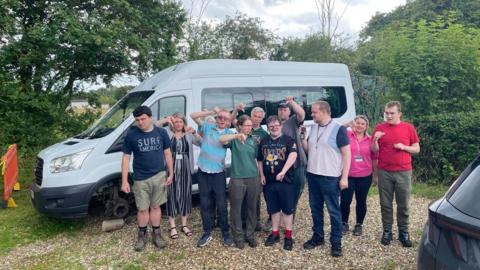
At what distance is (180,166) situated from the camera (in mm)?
4633

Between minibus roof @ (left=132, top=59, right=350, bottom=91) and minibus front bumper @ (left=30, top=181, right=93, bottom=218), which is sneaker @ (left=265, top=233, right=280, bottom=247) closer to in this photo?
minibus front bumper @ (left=30, top=181, right=93, bottom=218)

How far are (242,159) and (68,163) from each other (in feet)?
8.16

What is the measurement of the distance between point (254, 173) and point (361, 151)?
139cm

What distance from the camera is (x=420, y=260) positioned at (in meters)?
2.20

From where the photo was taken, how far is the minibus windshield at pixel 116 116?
524cm

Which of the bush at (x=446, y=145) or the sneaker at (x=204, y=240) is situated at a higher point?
the bush at (x=446, y=145)

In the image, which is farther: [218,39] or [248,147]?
[218,39]

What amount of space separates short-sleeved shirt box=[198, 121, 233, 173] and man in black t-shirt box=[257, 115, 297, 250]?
479 mm

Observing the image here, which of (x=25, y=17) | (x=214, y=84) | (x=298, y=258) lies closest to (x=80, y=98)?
(x=25, y=17)

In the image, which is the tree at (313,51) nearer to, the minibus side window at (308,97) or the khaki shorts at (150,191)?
the minibus side window at (308,97)

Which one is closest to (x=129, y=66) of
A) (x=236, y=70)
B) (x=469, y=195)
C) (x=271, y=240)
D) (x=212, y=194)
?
(x=236, y=70)

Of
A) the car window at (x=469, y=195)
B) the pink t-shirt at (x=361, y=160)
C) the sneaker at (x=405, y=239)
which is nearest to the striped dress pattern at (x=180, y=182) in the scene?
the pink t-shirt at (x=361, y=160)

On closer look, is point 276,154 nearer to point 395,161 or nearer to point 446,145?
point 395,161

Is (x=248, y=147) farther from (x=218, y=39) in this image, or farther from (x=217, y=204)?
(x=218, y=39)
